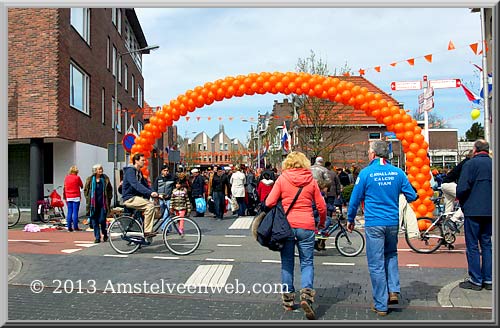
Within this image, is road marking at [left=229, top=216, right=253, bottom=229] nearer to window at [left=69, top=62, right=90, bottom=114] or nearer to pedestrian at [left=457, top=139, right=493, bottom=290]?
window at [left=69, top=62, right=90, bottom=114]

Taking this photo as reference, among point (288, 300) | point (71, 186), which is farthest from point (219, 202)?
point (288, 300)

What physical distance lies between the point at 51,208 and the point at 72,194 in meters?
2.62

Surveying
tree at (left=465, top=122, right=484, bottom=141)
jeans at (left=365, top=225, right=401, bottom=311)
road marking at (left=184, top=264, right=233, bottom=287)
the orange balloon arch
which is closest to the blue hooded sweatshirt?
jeans at (left=365, top=225, right=401, bottom=311)

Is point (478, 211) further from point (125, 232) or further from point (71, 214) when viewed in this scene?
point (71, 214)

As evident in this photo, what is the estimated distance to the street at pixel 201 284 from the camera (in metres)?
5.59

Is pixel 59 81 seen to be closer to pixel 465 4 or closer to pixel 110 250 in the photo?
pixel 110 250

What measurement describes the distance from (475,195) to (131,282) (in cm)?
485

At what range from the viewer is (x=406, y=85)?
15.7 m

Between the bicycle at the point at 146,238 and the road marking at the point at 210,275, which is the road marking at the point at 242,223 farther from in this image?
the road marking at the point at 210,275

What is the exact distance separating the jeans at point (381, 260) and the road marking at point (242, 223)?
27.7ft

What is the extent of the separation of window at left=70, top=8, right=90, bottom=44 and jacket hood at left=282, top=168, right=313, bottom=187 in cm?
1439

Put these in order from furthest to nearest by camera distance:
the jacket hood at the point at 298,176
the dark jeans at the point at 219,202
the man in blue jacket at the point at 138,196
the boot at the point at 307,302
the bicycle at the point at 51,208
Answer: the dark jeans at the point at 219,202
the bicycle at the point at 51,208
the man in blue jacket at the point at 138,196
the jacket hood at the point at 298,176
the boot at the point at 307,302

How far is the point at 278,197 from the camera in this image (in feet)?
19.2

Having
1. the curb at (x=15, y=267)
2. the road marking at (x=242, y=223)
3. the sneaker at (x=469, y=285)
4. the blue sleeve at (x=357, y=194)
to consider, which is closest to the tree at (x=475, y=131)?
the road marking at (x=242, y=223)
